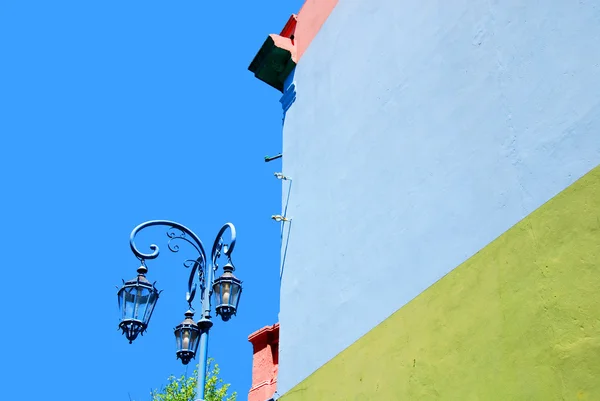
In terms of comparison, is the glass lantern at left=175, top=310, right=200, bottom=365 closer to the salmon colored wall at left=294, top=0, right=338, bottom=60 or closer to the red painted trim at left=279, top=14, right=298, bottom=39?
the salmon colored wall at left=294, top=0, right=338, bottom=60

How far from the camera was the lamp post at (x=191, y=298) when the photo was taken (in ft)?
27.1

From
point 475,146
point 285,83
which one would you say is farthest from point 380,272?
point 285,83

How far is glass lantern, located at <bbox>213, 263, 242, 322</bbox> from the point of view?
8.49 metres

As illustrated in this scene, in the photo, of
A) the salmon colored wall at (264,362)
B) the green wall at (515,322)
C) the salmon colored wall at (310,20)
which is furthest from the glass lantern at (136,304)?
the salmon colored wall at (310,20)

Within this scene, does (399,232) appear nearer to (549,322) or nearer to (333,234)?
(333,234)

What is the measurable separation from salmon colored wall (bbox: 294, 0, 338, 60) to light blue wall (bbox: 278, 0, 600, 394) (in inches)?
11.7

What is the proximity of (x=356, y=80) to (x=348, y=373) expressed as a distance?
12.5 ft

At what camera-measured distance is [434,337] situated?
22.5ft

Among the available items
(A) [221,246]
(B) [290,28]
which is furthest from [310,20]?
(A) [221,246]

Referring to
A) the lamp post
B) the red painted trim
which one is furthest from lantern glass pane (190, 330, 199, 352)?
the red painted trim

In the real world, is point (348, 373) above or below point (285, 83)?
below

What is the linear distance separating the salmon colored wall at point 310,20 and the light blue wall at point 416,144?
0.30 m

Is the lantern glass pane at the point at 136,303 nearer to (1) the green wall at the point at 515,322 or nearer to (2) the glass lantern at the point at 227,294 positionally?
(2) the glass lantern at the point at 227,294

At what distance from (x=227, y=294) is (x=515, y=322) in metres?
3.58
